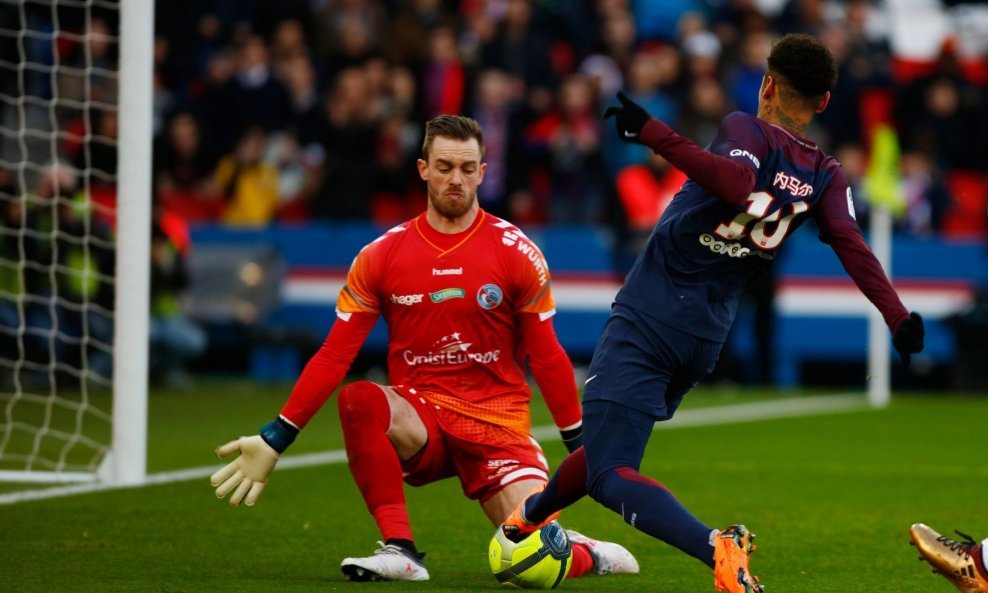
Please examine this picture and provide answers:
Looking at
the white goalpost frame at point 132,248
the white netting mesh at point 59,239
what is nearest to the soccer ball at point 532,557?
the white goalpost frame at point 132,248

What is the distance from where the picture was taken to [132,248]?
8.89m

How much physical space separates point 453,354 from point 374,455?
0.57m

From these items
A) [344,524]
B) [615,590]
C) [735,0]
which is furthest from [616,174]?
[615,590]

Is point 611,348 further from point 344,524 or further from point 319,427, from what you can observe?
point 319,427

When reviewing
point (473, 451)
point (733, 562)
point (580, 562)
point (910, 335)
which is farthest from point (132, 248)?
point (910, 335)

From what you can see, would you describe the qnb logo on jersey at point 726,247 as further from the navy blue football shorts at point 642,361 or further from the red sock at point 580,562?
the red sock at point 580,562

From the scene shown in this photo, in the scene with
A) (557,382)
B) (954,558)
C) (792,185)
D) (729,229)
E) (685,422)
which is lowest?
(685,422)

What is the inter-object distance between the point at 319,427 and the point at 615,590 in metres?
7.01

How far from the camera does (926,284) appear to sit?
16234mm

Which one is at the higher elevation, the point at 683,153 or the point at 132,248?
the point at 683,153

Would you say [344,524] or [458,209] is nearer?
[458,209]

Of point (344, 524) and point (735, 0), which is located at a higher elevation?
point (735, 0)

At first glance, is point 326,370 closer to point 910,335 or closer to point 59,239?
point 910,335

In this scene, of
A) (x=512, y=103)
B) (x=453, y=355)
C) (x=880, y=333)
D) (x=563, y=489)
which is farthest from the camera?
(x=512, y=103)
